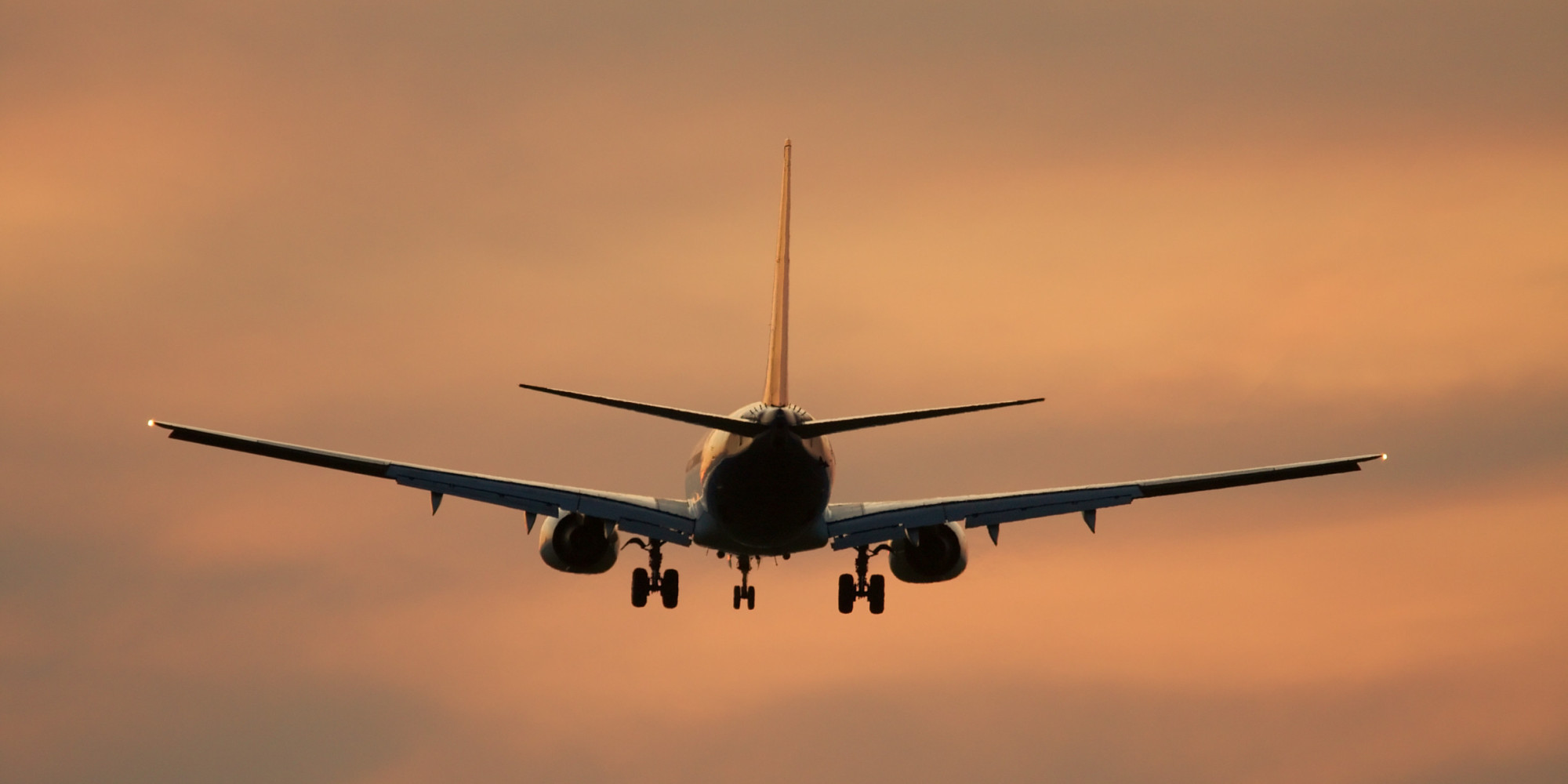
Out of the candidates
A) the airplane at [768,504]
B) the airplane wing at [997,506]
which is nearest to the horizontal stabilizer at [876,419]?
the airplane at [768,504]

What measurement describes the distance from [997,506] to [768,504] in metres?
12.0

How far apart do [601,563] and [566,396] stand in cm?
1760

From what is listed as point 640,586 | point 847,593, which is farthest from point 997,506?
point 640,586

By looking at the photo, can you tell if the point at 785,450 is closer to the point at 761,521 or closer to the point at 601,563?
the point at 761,521

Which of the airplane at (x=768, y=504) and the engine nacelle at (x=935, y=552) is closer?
the airplane at (x=768, y=504)

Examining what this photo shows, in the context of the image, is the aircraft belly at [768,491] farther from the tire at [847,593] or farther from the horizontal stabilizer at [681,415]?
the tire at [847,593]

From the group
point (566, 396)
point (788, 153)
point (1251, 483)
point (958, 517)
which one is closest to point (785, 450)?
point (566, 396)

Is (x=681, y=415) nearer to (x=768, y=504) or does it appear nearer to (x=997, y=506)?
(x=768, y=504)

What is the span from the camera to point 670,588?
253 feet

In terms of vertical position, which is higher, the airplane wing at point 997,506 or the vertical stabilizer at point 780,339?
the vertical stabilizer at point 780,339

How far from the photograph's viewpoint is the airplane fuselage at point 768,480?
63531mm

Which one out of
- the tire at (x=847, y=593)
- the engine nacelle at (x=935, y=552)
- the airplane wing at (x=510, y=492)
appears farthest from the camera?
the tire at (x=847, y=593)

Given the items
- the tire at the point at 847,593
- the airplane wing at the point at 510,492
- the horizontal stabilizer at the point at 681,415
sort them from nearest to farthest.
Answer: the horizontal stabilizer at the point at 681,415 → the airplane wing at the point at 510,492 → the tire at the point at 847,593

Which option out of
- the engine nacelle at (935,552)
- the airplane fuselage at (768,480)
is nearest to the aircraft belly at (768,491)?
the airplane fuselage at (768,480)
